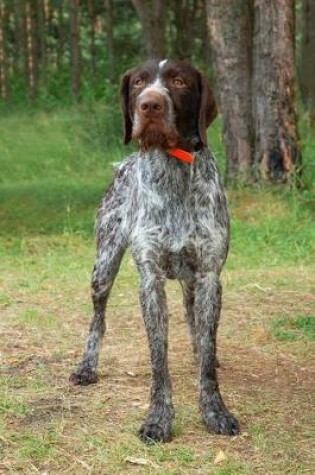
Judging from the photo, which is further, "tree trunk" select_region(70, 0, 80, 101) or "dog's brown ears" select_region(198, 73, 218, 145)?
"tree trunk" select_region(70, 0, 80, 101)

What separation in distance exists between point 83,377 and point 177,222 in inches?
51.8

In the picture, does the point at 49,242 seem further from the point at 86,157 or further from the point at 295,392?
the point at 86,157

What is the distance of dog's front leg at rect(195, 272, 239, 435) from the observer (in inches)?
207

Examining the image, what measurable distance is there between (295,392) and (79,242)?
5528 mm

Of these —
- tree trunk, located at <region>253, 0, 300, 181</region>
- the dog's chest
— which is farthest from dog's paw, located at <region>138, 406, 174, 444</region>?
tree trunk, located at <region>253, 0, 300, 181</region>

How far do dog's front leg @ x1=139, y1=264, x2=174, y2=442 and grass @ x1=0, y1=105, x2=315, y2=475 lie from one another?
13 centimetres

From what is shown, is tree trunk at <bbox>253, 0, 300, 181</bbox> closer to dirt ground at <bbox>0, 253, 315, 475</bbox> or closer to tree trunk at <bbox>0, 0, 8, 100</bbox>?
dirt ground at <bbox>0, 253, 315, 475</bbox>

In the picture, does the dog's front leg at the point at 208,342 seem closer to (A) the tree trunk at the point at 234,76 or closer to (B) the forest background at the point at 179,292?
(B) the forest background at the point at 179,292

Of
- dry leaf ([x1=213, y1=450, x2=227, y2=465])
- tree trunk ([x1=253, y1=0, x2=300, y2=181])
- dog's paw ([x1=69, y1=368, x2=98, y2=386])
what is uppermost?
tree trunk ([x1=253, y1=0, x2=300, y2=181])

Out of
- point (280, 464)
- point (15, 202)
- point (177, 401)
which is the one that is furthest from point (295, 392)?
point (15, 202)

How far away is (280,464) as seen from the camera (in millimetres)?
4766

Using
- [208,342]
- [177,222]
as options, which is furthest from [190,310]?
[177,222]

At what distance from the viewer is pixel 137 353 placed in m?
6.83

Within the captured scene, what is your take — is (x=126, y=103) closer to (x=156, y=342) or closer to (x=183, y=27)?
(x=156, y=342)
